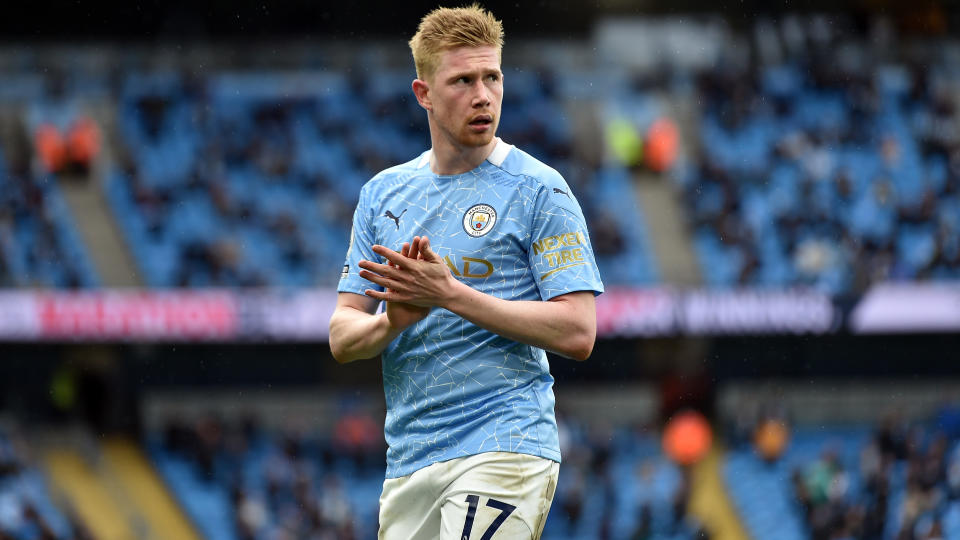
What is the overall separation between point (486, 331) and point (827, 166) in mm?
15950

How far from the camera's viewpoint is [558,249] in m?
3.15

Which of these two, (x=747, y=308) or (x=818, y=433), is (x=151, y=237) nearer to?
(x=747, y=308)

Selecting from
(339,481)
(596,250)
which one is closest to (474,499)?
(339,481)

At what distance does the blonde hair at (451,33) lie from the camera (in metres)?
3.21

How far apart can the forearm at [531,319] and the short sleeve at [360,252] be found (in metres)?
0.46

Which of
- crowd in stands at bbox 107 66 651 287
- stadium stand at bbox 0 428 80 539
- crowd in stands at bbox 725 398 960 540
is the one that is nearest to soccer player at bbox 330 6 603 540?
crowd in stands at bbox 725 398 960 540

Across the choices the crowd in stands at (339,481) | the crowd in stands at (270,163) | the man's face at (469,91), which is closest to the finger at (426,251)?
the man's face at (469,91)

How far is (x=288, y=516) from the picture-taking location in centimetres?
1498

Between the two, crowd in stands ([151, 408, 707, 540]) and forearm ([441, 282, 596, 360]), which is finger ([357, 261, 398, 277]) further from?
crowd in stands ([151, 408, 707, 540])

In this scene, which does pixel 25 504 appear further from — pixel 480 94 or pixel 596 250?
pixel 480 94

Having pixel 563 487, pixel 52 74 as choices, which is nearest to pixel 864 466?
pixel 563 487

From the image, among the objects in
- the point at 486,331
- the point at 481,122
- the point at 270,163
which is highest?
the point at 481,122

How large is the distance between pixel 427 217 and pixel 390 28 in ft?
58.7

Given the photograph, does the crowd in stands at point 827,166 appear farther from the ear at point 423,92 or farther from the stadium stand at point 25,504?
the ear at point 423,92
